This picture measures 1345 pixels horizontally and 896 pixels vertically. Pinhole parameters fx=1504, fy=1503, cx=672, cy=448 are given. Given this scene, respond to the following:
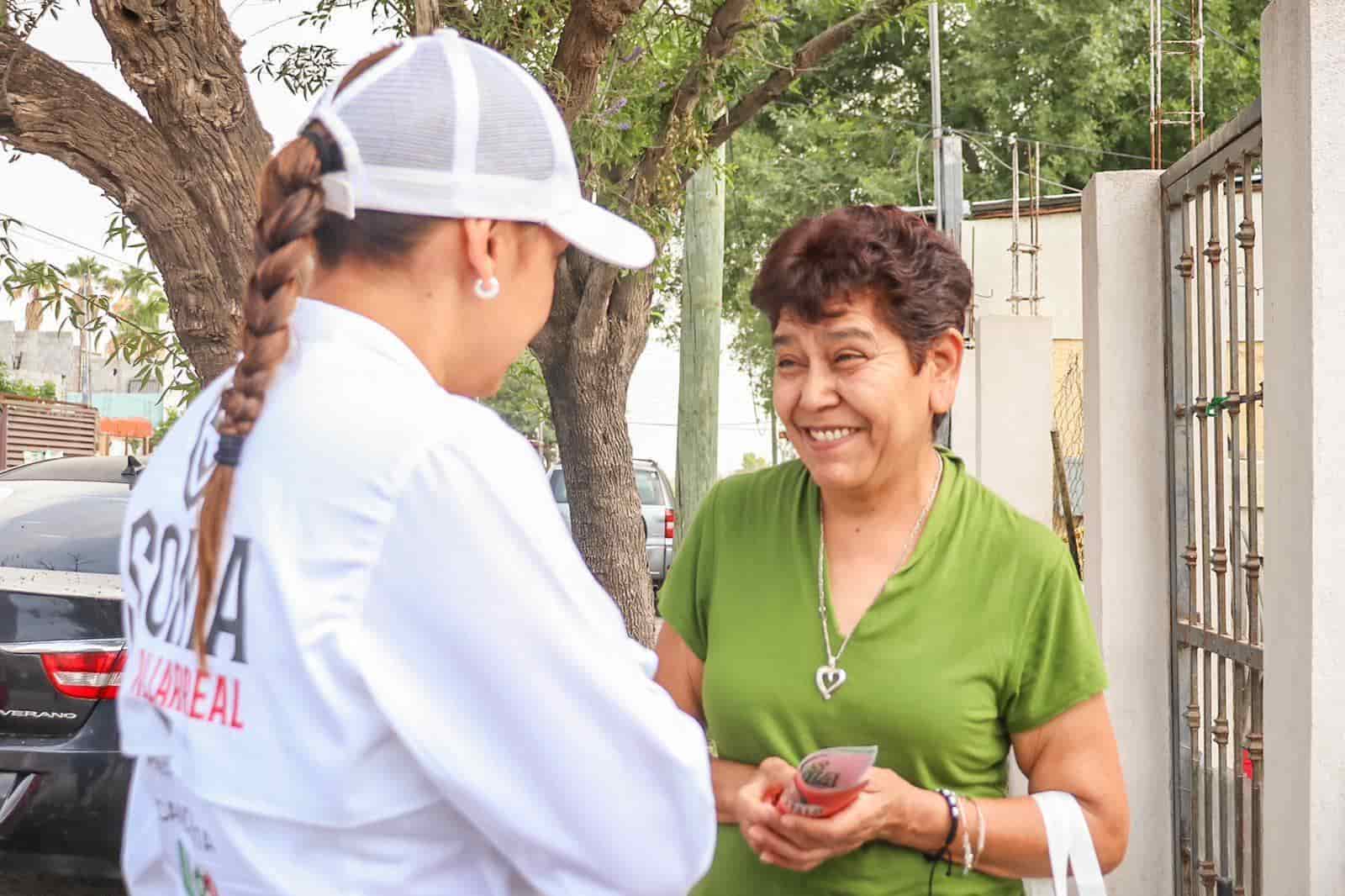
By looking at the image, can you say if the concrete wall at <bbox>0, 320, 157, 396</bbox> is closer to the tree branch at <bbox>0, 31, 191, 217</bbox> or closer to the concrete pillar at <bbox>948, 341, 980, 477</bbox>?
the concrete pillar at <bbox>948, 341, 980, 477</bbox>

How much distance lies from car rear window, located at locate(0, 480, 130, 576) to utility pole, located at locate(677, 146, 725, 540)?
6.37 m

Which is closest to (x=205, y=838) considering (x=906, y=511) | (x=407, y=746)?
(x=407, y=746)

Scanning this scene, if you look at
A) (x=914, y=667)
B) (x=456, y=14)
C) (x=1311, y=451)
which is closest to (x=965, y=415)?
(x=456, y=14)

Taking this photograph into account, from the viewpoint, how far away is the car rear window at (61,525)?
584cm

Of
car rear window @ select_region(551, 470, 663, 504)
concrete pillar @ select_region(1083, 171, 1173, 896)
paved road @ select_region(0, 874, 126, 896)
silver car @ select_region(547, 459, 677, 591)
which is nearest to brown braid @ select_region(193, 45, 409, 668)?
concrete pillar @ select_region(1083, 171, 1173, 896)

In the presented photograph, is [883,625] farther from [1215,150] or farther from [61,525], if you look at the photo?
[61,525]

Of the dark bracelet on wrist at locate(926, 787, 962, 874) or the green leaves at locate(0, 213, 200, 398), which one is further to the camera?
the green leaves at locate(0, 213, 200, 398)

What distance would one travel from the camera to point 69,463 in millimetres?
7262

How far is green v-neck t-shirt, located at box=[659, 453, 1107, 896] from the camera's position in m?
2.38

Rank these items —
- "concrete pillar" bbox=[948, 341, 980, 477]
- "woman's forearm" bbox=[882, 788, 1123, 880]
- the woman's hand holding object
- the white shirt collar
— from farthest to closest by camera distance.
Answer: "concrete pillar" bbox=[948, 341, 980, 477] < "woman's forearm" bbox=[882, 788, 1123, 880] < the woman's hand holding object < the white shirt collar

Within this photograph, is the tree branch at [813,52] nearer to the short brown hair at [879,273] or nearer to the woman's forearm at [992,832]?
the short brown hair at [879,273]

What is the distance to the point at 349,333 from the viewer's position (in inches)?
60.2

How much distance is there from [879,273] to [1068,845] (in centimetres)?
96

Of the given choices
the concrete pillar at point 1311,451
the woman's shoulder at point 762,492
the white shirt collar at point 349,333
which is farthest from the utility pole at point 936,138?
the white shirt collar at point 349,333
